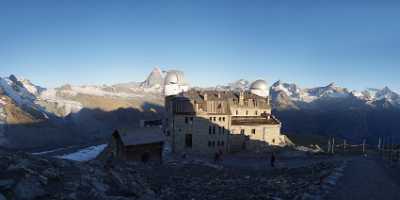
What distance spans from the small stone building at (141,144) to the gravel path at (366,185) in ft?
81.4

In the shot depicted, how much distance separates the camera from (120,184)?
2778cm

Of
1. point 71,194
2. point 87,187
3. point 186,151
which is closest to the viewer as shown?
point 71,194

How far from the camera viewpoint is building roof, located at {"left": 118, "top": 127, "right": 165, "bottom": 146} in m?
50.5

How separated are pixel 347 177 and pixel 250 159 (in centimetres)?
3409

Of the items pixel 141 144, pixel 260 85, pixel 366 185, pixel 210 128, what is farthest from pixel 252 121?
pixel 260 85

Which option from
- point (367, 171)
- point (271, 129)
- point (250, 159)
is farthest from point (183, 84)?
point (367, 171)

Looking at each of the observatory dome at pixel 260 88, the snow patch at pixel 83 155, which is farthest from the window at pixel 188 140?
the observatory dome at pixel 260 88

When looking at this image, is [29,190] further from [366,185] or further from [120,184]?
[366,185]

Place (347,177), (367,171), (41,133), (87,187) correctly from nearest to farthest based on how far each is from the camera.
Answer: (87,187) → (347,177) → (367,171) → (41,133)

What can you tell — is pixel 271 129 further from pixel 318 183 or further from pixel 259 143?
pixel 318 183

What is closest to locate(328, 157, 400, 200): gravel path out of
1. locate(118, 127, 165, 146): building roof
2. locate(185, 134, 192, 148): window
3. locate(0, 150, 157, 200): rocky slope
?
locate(0, 150, 157, 200): rocky slope

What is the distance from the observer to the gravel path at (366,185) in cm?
2520

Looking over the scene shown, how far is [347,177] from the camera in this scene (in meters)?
31.7

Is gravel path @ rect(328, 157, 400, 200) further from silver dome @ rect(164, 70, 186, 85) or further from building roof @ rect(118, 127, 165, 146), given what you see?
silver dome @ rect(164, 70, 186, 85)
